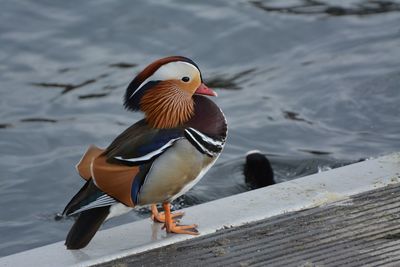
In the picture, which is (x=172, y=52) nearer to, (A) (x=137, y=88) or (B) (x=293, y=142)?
(B) (x=293, y=142)

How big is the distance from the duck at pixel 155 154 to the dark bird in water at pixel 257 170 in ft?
6.19

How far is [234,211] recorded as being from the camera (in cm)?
367

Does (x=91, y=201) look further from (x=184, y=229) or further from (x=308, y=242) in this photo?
(x=308, y=242)

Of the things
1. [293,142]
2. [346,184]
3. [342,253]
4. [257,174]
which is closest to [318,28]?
[293,142]

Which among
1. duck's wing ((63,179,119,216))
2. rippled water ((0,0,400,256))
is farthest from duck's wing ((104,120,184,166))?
rippled water ((0,0,400,256))

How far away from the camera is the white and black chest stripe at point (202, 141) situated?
3.53m

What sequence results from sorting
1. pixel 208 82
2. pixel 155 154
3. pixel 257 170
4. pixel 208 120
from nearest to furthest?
pixel 155 154 < pixel 208 120 < pixel 257 170 < pixel 208 82

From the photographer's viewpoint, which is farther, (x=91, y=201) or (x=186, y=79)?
(x=186, y=79)

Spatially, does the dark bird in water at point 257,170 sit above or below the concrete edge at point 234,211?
below

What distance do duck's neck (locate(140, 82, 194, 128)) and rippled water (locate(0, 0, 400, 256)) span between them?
1891 mm

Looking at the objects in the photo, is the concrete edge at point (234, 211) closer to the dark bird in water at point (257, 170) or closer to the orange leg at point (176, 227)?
the orange leg at point (176, 227)

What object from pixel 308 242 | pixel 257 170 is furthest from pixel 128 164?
pixel 257 170

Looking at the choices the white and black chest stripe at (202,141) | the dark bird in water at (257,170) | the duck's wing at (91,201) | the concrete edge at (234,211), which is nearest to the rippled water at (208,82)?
the dark bird in water at (257,170)

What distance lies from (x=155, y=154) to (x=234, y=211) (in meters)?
0.41
